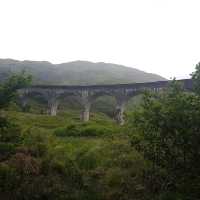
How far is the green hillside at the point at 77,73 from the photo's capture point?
14075 centimetres

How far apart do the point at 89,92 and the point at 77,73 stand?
94.6m

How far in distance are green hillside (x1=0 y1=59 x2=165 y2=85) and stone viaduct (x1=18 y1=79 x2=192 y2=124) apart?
52.2 meters

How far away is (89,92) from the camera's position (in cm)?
6662

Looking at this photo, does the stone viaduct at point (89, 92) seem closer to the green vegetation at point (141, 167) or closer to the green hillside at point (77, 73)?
the green vegetation at point (141, 167)

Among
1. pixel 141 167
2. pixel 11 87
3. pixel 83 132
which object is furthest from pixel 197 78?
pixel 83 132

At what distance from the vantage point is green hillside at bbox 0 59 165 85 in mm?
140750

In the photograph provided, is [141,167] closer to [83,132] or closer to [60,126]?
[83,132]

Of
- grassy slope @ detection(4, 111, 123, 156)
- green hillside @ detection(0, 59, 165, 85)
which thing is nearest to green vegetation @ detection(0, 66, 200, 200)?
grassy slope @ detection(4, 111, 123, 156)

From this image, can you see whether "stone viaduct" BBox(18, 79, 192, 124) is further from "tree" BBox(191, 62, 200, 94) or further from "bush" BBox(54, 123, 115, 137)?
"tree" BBox(191, 62, 200, 94)

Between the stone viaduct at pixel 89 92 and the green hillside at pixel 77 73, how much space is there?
5215cm

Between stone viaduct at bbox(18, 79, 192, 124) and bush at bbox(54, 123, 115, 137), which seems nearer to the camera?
bush at bbox(54, 123, 115, 137)

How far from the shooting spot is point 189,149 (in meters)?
11.5

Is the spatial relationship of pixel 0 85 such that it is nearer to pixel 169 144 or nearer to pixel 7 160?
pixel 7 160

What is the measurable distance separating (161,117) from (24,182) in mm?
5393
